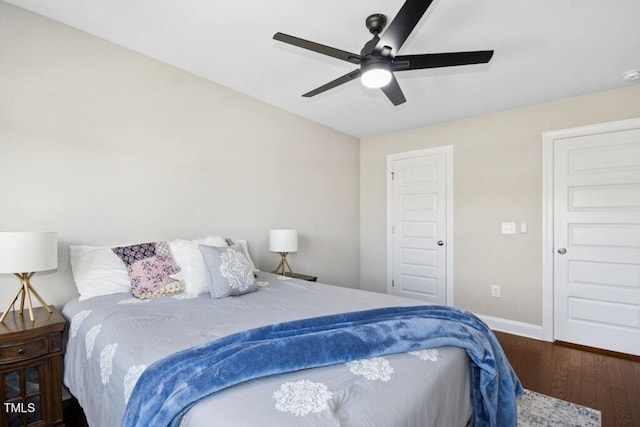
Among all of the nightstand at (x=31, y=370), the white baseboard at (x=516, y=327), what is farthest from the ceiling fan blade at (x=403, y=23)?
the white baseboard at (x=516, y=327)

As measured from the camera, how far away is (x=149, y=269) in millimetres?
2088

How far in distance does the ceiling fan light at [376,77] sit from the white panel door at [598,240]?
2480 mm

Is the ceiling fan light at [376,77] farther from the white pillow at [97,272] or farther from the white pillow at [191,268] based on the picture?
the white pillow at [97,272]

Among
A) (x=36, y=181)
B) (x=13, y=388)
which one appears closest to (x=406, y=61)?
(x=36, y=181)

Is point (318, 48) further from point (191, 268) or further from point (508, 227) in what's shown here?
point (508, 227)

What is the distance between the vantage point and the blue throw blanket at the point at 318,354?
967 mm

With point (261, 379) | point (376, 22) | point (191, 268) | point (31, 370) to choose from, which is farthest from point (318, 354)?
point (376, 22)

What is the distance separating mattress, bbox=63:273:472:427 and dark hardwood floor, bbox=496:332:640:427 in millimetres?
1357

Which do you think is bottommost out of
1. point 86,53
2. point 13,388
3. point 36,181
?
point 13,388

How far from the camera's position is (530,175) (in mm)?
3402

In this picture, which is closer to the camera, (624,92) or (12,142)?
(12,142)

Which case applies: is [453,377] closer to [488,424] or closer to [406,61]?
[488,424]

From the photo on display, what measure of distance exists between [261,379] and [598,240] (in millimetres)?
3526

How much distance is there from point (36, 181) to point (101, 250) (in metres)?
0.57
